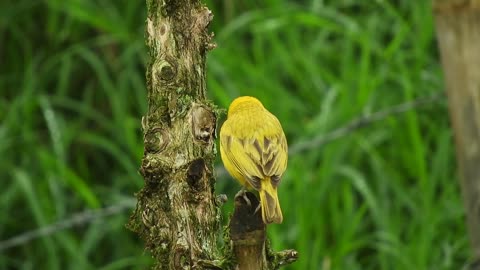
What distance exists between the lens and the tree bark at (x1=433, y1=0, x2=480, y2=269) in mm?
4320

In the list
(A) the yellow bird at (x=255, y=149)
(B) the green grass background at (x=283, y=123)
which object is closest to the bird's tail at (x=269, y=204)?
(A) the yellow bird at (x=255, y=149)

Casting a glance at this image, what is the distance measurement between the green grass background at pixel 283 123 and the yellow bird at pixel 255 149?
142cm

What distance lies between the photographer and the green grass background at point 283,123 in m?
5.77

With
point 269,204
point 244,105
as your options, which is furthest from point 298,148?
point 269,204

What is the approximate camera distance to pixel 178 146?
2.83m

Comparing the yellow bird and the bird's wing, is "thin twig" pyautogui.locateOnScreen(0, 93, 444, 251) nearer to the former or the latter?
the yellow bird

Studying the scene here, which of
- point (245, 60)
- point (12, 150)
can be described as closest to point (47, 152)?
point (12, 150)

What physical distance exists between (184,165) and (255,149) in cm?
114

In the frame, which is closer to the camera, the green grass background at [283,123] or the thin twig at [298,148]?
the thin twig at [298,148]

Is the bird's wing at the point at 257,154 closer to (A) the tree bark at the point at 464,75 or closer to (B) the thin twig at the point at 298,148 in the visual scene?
(A) the tree bark at the point at 464,75

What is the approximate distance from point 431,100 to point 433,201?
58cm

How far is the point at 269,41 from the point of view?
21.1 ft

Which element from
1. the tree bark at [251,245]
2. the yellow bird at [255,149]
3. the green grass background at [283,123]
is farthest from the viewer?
the green grass background at [283,123]

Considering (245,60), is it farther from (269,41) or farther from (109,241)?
(109,241)
